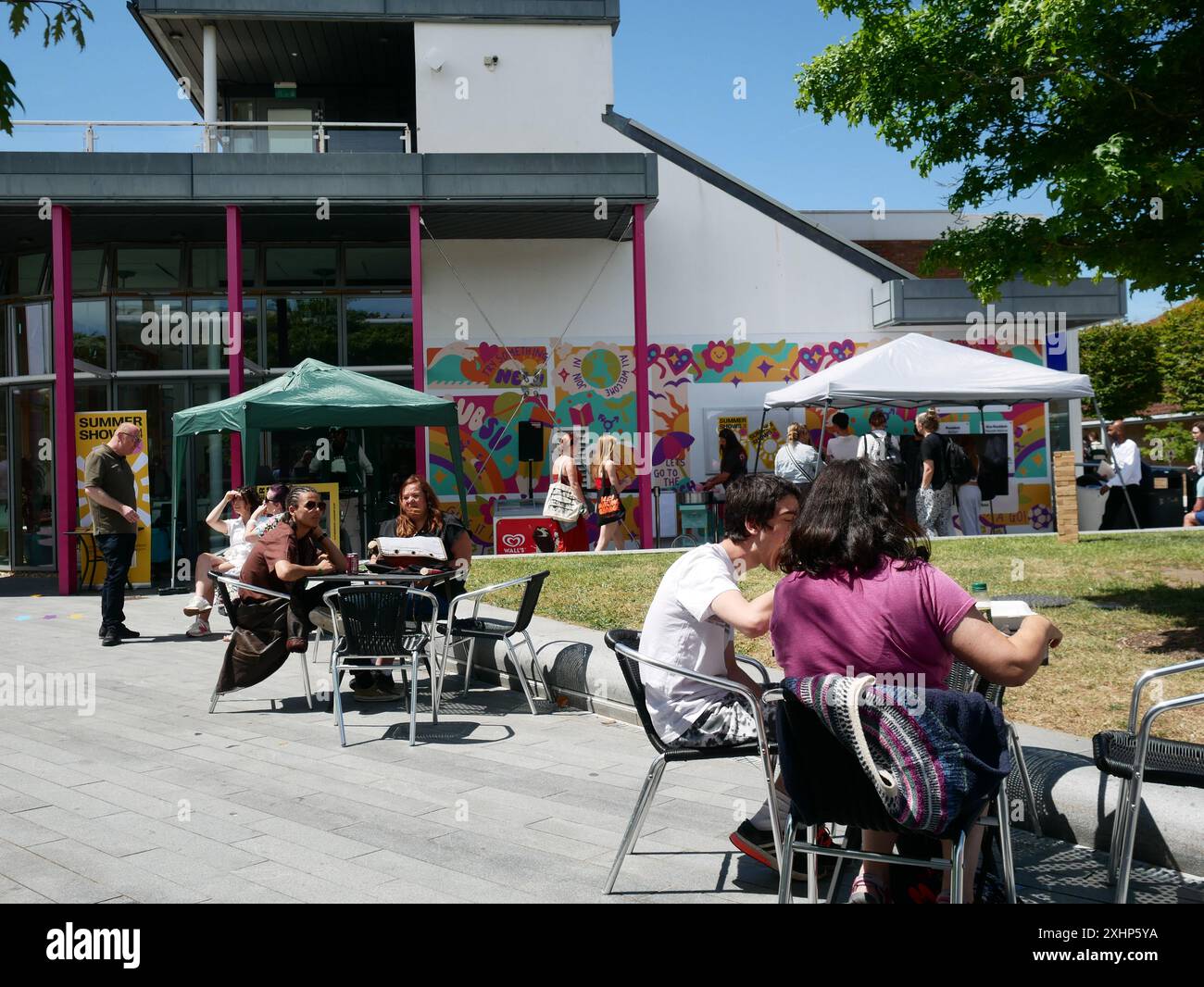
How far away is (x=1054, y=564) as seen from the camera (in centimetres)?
1052

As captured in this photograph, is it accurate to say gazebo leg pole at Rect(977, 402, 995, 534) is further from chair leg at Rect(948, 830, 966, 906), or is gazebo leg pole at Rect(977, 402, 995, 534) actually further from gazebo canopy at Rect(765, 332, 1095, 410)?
chair leg at Rect(948, 830, 966, 906)

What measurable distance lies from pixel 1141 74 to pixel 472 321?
11766 millimetres

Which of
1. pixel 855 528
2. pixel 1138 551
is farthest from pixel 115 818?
pixel 1138 551

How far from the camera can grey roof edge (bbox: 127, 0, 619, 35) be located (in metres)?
16.6

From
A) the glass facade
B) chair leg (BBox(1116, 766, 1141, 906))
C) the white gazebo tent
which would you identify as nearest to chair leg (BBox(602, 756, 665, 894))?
chair leg (BBox(1116, 766, 1141, 906))

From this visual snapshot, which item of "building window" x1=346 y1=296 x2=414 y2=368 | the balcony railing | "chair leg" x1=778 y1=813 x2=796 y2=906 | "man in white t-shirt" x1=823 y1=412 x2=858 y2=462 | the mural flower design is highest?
the balcony railing

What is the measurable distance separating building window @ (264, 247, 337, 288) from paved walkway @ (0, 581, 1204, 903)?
11269mm

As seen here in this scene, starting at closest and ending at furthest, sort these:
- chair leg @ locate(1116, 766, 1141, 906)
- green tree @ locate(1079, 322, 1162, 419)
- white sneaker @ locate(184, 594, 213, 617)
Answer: chair leg @ locate(1116, 766, 1141, 906), white sneaker @ locate(184, 594, 213, 617), green tree @ locate(1079, 322, 1162, 419)

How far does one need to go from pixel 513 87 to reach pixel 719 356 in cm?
555

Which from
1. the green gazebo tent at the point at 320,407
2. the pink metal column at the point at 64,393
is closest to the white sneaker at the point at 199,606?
the green gazebo tent at the point at 320,407

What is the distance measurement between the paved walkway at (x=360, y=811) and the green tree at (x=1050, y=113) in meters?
4.69

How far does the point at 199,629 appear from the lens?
33.1ft

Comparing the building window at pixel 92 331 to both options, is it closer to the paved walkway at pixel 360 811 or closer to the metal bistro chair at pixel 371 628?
the paved walkway at pixel 360 811
